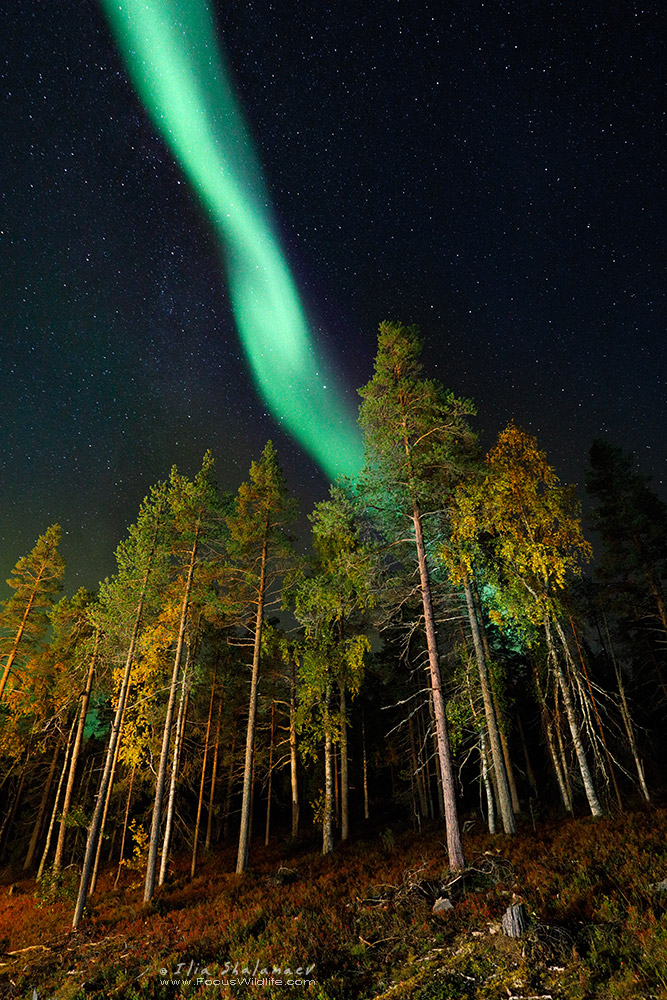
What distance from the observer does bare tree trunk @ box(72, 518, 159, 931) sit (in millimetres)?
13680

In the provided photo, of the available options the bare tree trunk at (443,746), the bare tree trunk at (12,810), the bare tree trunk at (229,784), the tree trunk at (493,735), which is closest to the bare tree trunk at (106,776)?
the bare tree trunk at (229,784)

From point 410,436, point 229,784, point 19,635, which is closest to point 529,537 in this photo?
point 410,436

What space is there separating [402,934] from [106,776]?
34.6 ft

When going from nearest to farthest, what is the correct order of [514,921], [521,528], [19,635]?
[514,921] → [521,528] → [19,635]

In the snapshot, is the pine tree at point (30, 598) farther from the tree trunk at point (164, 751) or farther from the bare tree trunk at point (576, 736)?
the bare tree trunk at point (576, 736)

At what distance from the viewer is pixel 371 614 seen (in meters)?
18.2

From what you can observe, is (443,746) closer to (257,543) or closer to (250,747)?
(250,747)

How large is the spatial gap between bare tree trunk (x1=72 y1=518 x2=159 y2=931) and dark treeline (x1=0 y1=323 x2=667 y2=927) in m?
0.08

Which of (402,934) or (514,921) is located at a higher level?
(514,921)

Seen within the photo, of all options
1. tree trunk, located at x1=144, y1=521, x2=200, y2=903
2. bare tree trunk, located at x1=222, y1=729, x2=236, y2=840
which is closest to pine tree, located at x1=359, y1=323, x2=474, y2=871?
tree trunk, located at x1=144, y1=521, x2=200, y2=903

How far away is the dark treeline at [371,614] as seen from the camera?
11945mm

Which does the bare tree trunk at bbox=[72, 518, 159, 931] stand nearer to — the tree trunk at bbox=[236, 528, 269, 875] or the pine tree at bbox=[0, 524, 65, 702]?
the tree trunk at bbox=[236, 528, 269, 875]

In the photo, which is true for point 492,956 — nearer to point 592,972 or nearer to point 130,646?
point 592,972

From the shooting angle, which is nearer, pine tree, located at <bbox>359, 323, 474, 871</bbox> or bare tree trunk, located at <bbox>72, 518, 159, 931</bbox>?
pine tree, located at <bbox>359, 323, 474, 871</bbox>
